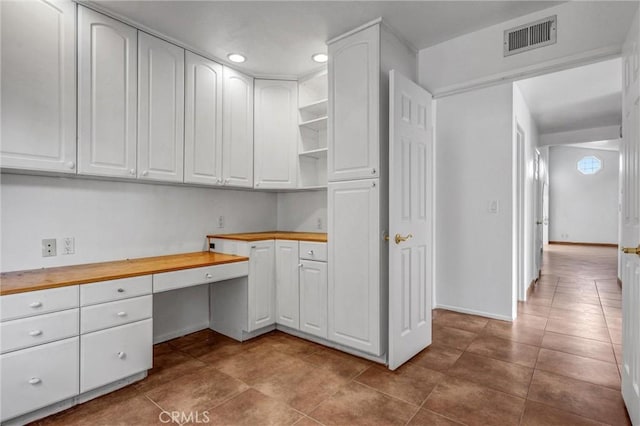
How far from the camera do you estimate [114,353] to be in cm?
209

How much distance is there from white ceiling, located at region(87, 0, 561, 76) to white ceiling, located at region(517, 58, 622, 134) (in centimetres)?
188

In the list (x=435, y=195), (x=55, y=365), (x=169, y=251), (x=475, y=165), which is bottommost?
(x=55, y=365)

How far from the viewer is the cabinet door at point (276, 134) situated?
338 centimetres

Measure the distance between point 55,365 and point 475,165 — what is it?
13.1ft

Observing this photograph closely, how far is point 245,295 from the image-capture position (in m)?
2.96

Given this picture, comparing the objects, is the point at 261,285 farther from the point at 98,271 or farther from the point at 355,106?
the point at 355,106

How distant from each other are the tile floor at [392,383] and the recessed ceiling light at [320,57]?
2.58 m

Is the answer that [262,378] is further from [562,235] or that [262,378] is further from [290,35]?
[562,235]

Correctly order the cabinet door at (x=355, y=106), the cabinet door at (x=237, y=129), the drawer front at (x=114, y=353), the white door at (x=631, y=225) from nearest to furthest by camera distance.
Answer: the white door at (x=631, y=225)
the drawer front at (x=114, y=353)
the cabinet door at (x=355, y=106)
the cabinet door at (x=237, y=129)

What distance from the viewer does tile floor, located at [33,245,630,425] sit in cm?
189

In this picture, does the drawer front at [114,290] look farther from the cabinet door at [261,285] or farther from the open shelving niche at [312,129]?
the open shelving niche at [312,129]

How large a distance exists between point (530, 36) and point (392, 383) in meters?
2.60

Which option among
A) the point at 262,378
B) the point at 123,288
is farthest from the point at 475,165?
the point at 123,288
